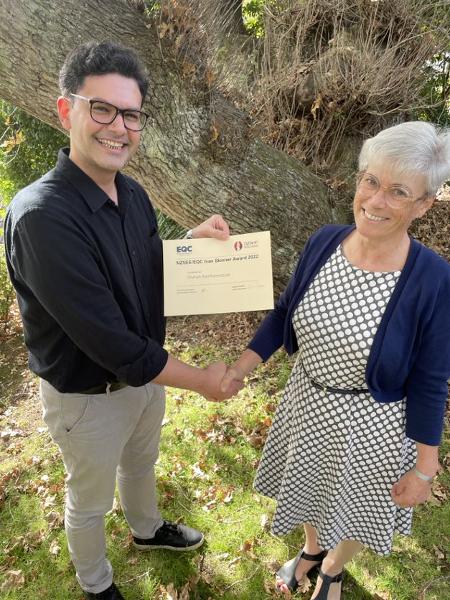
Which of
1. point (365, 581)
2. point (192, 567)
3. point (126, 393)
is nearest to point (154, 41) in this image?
point (126, 393)

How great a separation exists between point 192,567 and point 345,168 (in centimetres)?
485

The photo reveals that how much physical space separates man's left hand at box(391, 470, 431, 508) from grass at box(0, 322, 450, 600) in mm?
1151

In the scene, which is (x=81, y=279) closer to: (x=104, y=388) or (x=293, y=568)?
(x=104, y=388)

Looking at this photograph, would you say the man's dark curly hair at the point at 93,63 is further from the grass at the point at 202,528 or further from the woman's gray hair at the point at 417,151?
the grass at the point at 202,528

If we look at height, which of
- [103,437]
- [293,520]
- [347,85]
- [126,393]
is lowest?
[293,520]

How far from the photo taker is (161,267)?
7.66 feet

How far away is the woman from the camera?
5.92 ft

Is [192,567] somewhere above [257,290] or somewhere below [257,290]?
below

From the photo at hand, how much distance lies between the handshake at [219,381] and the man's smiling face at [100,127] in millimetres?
1073

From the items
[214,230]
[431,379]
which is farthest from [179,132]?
[431,379]

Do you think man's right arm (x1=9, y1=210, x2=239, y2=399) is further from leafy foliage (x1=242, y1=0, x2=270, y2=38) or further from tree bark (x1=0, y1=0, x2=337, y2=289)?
leafy foliage (x1=242, y1=0, x2=270, y2=38)

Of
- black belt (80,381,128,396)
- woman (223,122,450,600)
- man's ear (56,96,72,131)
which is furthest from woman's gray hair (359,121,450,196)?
black belt (80,381,128,396)

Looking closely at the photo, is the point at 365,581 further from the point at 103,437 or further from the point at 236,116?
the point at 236,116

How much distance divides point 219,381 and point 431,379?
39.1 inches
